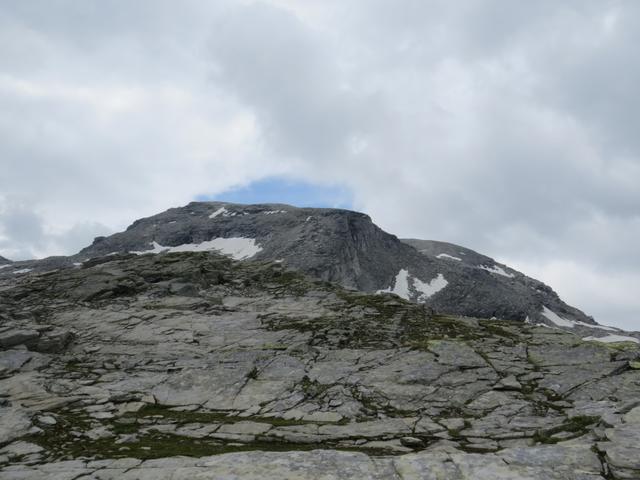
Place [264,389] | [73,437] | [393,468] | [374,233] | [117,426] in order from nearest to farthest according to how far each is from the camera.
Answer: [393,468], [73,437], [117,426], [264,389], [374,233]

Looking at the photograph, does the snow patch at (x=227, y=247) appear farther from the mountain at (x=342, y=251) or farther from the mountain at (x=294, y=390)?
the mountain at (x=294, y=390)

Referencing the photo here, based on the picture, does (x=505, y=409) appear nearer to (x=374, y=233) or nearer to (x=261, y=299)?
(x=261, y=299)

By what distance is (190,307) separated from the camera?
113 feet

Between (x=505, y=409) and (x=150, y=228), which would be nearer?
(x=505, y=409)

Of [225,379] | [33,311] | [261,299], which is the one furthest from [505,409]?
[33,311]

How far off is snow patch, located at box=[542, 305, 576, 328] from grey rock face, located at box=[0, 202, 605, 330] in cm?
177

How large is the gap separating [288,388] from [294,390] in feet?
1.17

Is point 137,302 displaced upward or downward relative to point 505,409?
upward

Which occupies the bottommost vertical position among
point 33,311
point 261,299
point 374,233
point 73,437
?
point 73,437

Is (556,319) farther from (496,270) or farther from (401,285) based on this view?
(401,285)

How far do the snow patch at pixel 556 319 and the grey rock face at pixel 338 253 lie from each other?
1774 mm

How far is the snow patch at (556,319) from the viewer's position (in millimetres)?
142750

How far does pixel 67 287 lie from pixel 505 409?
37.9 meters

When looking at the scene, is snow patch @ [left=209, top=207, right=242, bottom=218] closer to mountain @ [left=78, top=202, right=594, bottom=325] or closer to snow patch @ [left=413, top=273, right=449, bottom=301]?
mountain @ [left=78, top=202, right=594, bottom=325]
